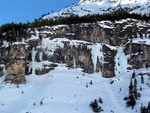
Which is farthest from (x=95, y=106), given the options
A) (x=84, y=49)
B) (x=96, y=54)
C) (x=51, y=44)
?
(x=51, y=44)

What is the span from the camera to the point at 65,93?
91875 mm

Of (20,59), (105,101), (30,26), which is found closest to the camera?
(105,101)

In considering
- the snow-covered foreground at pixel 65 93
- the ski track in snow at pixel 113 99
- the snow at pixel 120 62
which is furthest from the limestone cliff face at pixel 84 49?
the ski track in snow at pixel 113 99

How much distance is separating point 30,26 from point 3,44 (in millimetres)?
9952

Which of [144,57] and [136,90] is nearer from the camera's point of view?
[136,90]

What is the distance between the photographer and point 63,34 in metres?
114

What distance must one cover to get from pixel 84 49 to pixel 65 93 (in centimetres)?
2280

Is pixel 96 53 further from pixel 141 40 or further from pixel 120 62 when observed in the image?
pixel 141 40

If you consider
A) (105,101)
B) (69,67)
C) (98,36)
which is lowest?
(105,101)

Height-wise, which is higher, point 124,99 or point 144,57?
point 144,57

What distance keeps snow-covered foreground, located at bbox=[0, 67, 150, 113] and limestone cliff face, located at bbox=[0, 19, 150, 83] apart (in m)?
3.04

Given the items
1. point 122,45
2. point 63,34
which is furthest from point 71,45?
point 122,45

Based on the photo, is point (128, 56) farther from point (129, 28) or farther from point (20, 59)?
point (20, 59)

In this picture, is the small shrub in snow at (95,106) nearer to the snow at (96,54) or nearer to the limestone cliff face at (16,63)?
the limestone cliff face at (16,63)
